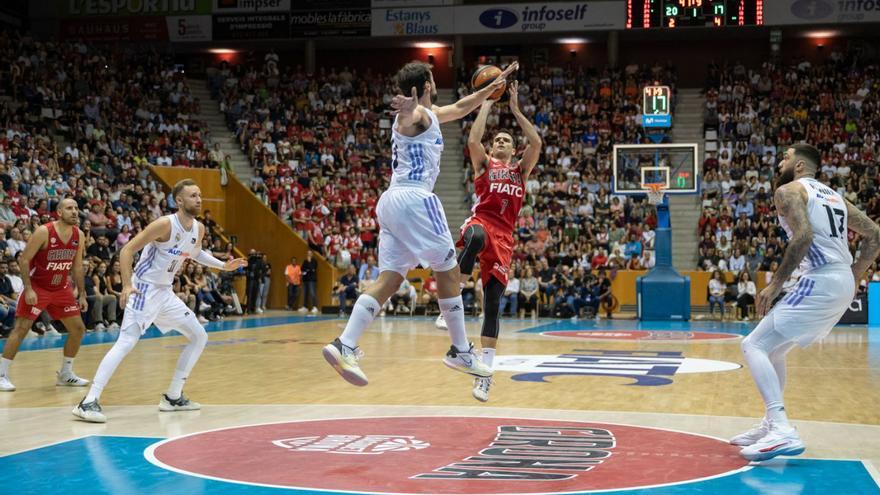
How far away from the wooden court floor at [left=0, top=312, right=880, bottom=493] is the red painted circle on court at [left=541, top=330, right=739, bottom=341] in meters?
0.30

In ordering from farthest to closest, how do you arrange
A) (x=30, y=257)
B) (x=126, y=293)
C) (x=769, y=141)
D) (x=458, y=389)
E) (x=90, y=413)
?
(x=769, y=141) → (x=30, y=257) → (x=458, y=389) → (x=126, y=293) → (x=90, y=413)

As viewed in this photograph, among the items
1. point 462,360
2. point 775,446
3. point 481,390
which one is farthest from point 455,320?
point 775,446

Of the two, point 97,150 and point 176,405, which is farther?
point 97,150

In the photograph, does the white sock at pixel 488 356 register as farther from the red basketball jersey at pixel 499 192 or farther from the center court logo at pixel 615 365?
the center court logo at pixel 615 365

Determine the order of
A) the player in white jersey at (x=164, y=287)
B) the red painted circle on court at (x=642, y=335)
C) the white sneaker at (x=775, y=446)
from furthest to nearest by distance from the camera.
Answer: the red painted circle on court at (x=642, y=335), the player in white jersey at (x=164, y=287), the white sneaker at (x=775, y=446)

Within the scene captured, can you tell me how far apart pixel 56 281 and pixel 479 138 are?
4.94 m

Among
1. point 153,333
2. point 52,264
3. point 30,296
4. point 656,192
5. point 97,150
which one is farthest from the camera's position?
point 97,150

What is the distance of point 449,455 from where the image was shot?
19.1 ft

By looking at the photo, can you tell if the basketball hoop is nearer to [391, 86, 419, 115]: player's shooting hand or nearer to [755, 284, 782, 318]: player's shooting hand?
[755, 284, 782, 318]: player's shooting hand

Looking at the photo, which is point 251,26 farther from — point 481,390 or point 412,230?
point 412,230

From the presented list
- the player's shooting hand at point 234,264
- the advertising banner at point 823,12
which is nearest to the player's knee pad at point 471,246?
the player's shooting hand at point 234,264

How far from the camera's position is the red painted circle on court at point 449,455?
16.8ft

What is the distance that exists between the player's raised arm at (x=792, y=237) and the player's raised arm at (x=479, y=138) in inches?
95.2

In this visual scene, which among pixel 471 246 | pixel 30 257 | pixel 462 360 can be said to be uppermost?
pixel 471 246
